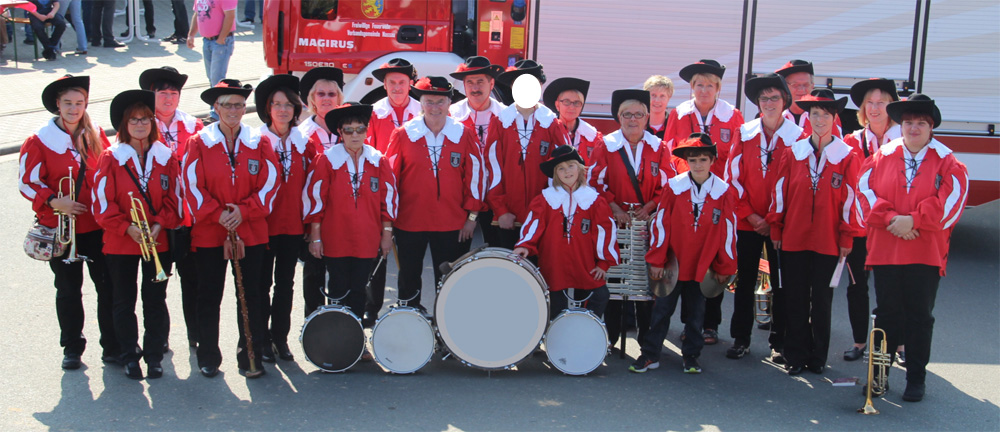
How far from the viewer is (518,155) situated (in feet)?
20.9

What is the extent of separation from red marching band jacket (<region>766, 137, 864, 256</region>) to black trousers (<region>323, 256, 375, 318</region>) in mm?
2776

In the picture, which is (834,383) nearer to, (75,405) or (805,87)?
(805,87)

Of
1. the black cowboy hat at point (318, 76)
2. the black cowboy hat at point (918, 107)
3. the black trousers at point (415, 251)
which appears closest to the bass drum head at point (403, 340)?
the black trousers at point (415, 251)

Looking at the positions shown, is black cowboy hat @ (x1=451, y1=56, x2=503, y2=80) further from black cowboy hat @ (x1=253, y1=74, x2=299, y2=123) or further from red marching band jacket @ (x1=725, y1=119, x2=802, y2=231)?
red marching band jacket @ (x1=725, y1=119, x2=802, y2=231)

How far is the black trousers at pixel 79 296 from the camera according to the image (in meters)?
5.67

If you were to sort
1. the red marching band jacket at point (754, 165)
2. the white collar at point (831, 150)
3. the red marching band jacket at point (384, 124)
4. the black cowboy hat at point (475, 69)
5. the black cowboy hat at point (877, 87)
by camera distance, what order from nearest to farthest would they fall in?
the white collar at point (831, 150) → the red marching band jacket at point (754, 165) → the black cowboy hat at point (877, 87) → the black cowboy hat at point (475, 69) → the red marching band jacket at point (384, 124)

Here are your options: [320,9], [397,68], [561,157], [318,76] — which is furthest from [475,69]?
[320,9]

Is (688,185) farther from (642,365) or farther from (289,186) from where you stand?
(289,186)

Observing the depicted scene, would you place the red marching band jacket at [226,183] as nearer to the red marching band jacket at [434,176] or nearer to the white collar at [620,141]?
the red marching band jacket at [434,176]

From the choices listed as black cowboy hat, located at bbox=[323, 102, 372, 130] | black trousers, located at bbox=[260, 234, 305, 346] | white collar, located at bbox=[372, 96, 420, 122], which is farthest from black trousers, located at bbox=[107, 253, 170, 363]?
white collar, located at bbox=[372, 96, 420, 122]

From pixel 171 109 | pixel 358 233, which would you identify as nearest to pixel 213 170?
pixel 358 233

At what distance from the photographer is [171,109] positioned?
6.52m

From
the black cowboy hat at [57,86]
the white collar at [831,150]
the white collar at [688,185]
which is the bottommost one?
the white collar at [688,185]

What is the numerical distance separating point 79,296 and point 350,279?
1675mm
